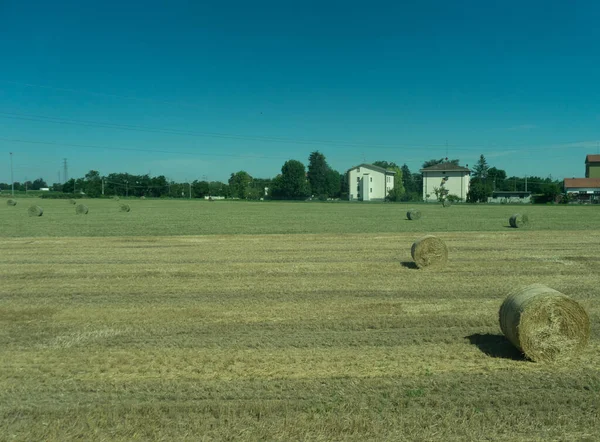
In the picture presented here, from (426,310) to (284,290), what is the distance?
12.0 ft

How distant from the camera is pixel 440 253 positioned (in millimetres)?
16375

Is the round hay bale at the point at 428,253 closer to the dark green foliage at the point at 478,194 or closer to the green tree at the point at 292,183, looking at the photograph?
the dark green foliage at the point at 478,194

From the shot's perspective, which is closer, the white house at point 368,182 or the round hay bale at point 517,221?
the round hay bale at point 517,221

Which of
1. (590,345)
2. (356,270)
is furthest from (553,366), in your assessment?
(356,270)

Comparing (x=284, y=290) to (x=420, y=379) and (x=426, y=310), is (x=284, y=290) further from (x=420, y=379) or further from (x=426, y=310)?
(x=420, y=379)

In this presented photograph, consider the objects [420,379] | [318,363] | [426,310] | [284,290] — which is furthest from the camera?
[284,290]

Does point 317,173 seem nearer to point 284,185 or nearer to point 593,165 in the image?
point 284,185

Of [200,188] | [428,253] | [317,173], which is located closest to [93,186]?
[200,188]

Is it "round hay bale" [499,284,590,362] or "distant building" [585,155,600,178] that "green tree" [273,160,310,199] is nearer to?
"distant building" [585,155,600,178]

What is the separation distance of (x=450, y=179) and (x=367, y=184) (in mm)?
24282

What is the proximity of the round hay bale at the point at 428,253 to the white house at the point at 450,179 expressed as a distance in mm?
103830

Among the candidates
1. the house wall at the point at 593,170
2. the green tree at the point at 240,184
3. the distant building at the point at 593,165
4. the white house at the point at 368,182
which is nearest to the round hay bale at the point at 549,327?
the white house at the point at 368,182

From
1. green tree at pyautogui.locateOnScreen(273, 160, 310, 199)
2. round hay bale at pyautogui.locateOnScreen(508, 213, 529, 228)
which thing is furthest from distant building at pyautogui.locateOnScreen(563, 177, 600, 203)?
round hay bale at pyautogui.locateOnScreen(508, 213, 529, 228)

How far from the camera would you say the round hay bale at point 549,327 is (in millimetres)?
7516
